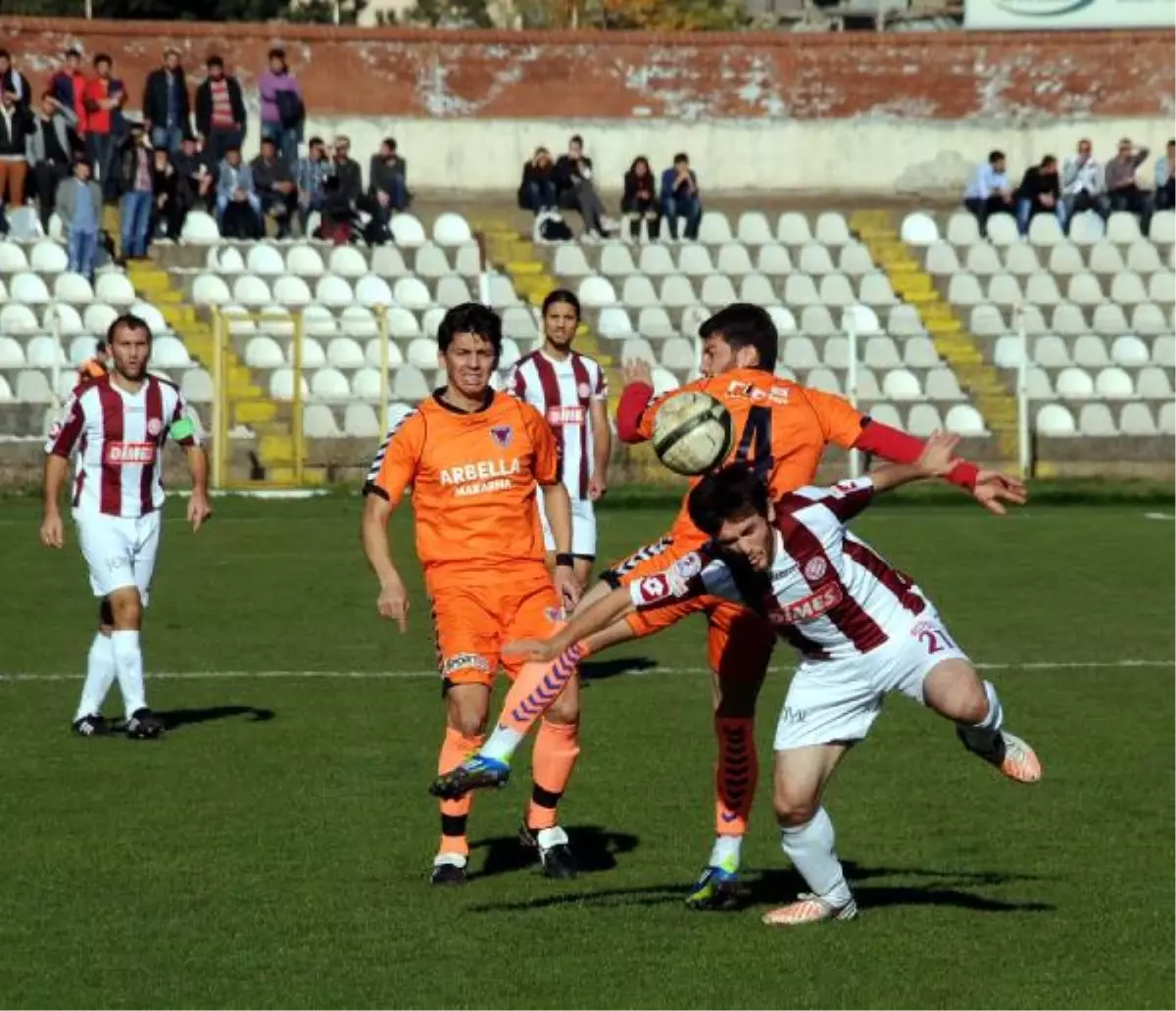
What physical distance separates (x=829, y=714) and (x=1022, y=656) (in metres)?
7.80

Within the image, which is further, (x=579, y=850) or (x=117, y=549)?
(x=117, y=549)

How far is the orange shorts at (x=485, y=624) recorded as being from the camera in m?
9.28

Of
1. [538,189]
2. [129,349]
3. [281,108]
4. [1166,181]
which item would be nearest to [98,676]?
[129,349]

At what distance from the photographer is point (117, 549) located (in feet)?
42.3

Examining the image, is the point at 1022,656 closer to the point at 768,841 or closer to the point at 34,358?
the point at 768,841

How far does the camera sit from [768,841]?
33.2 ft

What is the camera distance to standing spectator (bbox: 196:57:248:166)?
32250mm

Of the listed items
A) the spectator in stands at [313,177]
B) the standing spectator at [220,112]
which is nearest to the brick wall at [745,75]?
the spectator in stands at [313,177]

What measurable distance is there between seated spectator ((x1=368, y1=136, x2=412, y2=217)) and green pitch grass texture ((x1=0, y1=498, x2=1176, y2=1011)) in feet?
52.0

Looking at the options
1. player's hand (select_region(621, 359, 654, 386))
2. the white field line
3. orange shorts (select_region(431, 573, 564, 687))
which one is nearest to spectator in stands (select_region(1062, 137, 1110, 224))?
the white field line

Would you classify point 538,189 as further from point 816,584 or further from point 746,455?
point 816,584

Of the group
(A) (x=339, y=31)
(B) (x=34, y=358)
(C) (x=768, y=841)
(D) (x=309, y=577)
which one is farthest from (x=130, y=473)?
(A) (x=339, y=31)

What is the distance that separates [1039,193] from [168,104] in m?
11.5

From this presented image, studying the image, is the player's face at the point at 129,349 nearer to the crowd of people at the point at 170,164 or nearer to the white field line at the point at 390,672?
the white field line at the point at 390,672
